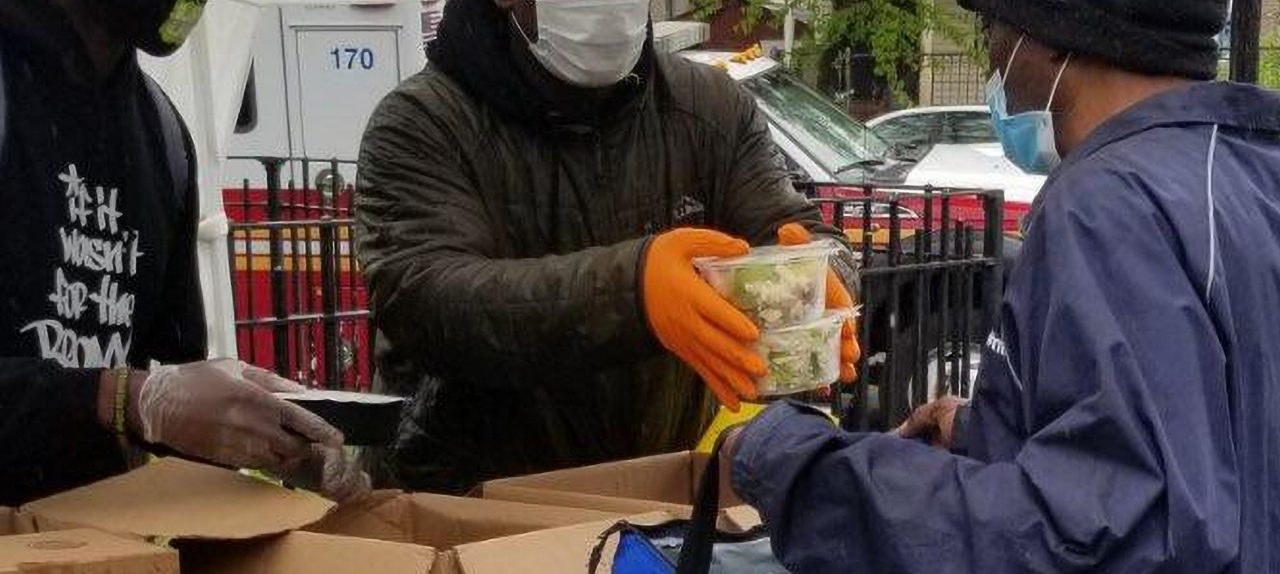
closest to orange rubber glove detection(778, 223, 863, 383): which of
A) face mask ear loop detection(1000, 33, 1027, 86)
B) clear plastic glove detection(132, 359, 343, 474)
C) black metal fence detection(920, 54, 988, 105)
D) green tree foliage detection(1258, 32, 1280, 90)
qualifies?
face mask ear loop detection(1000, 33, 1027, 86)

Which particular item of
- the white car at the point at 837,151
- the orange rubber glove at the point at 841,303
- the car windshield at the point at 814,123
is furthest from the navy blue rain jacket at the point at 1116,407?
the car windshield at the point at 814,123

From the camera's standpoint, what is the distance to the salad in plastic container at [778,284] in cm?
256

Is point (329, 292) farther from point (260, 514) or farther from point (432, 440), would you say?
point (260, 514)

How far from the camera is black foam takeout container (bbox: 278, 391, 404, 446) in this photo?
262cm

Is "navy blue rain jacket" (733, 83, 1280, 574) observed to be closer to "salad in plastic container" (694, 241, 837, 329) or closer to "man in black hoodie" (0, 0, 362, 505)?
"salad in plastic container" (694, 241, 837, 329)

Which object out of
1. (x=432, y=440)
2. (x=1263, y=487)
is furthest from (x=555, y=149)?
(x=1263, y=487)

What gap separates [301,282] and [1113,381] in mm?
8087

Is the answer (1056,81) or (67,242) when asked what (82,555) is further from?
(1056,81)

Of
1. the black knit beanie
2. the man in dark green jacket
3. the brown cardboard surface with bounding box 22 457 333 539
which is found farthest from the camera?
the man in dark green jacket

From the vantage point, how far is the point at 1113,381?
6.18 ft

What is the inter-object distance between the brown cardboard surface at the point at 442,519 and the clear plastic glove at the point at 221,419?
235 millimetres

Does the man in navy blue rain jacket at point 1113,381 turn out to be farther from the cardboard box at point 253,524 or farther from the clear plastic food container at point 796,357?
the cardboard box at point 253,524

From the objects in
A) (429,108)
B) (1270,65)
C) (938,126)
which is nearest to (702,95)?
(429,108)

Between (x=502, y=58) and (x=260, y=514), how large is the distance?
117 cm
